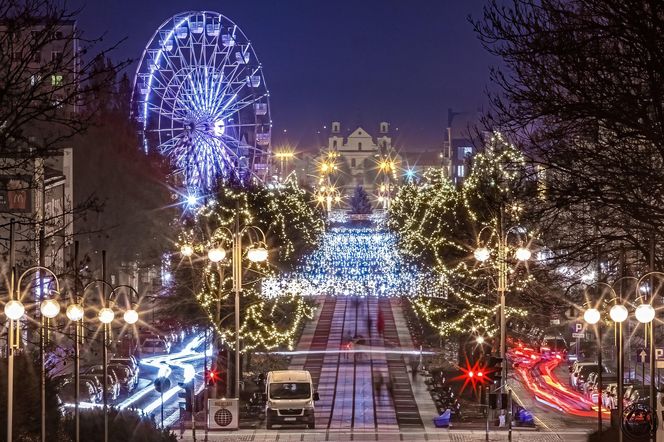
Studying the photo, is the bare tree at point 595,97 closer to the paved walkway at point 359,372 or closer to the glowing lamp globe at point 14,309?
the glowing lamp globe at point 14,309

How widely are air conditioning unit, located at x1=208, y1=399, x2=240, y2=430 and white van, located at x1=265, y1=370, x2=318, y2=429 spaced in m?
2.48

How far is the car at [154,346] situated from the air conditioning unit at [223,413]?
92.5 feet

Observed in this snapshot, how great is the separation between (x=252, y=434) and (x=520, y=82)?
56.1ft

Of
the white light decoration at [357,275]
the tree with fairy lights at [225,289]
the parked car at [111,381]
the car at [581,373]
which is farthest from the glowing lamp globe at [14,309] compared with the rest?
the car at [581,373]

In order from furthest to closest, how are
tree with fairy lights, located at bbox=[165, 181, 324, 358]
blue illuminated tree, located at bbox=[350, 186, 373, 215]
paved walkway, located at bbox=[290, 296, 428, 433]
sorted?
blue illuminated tree, located at bbox=[350, 186, 373, 215] → tree with fairy lights, located at bbox=[165, 181, 324, 358] → paved walkway, located at bbox=[290, 296, 428, 433]

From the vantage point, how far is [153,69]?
60.3 m

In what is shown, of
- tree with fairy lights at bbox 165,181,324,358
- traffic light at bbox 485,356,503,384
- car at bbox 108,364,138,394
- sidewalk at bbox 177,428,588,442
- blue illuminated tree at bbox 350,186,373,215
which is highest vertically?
blue illuminated tree at bbox 350,186,373,215

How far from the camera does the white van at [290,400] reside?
3491 cm

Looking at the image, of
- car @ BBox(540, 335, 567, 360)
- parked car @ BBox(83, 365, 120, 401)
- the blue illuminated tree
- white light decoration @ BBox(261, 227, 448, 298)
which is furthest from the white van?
the blue illuminated tree

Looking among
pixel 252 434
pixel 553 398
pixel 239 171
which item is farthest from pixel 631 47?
pixel 239 171

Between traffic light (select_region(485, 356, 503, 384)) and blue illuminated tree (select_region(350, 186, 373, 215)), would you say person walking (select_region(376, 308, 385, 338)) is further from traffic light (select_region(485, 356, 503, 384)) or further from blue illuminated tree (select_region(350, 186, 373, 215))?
blue illuminated tree (select_region(350, 186, 373, 215))

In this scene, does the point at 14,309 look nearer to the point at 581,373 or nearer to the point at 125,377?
the point at 125,377

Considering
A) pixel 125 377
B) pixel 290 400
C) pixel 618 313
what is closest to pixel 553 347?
pixel 125 377

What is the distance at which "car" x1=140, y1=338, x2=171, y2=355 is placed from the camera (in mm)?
60216
